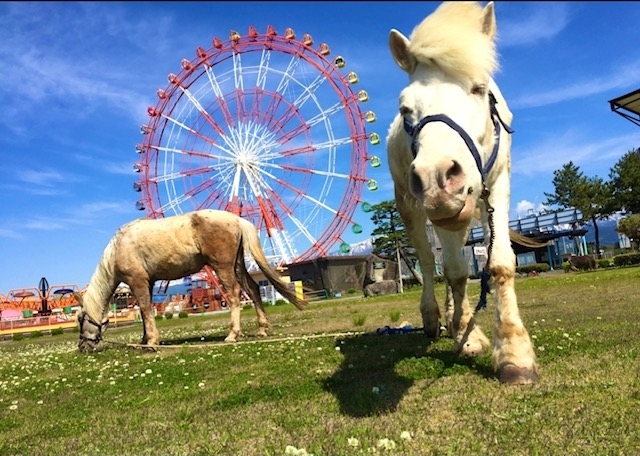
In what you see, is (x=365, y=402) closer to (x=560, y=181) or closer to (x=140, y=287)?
(x=140, y=287)

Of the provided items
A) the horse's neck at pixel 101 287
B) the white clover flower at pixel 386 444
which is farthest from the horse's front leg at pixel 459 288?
the horse's neck at pixel 101 287

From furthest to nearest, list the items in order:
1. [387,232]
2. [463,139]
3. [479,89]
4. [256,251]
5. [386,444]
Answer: [387,232] → [256,251] → [479,89] → [463,139] → [386,444]

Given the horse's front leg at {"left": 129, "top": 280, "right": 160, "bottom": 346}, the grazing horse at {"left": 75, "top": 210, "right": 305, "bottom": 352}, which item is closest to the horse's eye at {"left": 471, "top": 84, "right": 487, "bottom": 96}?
the grazing horse at {"left": 75, "top": 210, "right": 305, "bottom": 352}

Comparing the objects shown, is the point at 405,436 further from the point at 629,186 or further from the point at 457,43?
the point at 629,186

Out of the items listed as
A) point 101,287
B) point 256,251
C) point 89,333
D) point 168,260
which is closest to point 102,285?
point 101,287

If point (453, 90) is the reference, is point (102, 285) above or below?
below

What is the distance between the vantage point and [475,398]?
139 inches

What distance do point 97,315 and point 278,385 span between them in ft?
24.3

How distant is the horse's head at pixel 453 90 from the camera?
10.0 feet

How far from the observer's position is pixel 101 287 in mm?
10867

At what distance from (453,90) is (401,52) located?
544 mm

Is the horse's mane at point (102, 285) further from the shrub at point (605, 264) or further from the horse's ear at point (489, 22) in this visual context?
the shrub at point (605, 264)

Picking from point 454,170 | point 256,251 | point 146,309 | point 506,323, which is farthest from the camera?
point 256,251

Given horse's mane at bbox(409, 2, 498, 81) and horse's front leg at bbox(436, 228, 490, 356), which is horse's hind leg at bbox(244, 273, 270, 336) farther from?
horse's mane at bbox(409, 2, 498, 81)
